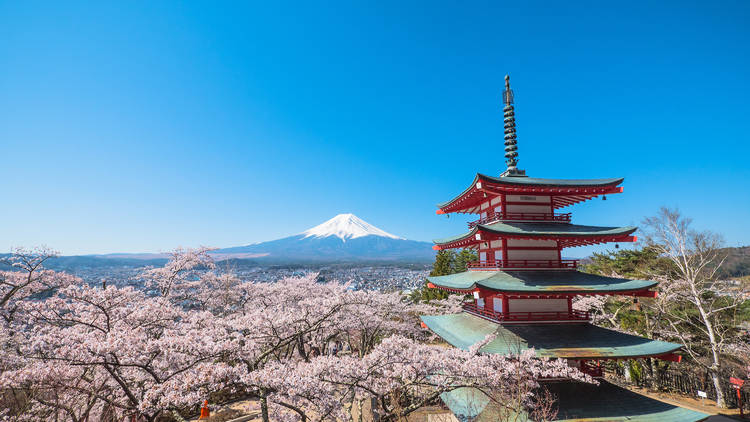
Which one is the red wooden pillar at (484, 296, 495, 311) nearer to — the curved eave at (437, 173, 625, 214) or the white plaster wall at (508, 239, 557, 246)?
the white plaster wall at (508, 239, 557, 246)

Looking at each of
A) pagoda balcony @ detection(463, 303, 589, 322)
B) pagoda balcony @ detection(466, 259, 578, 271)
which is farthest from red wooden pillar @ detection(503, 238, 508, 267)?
pagoda balcony @ detection(463, 303, 589, 322)

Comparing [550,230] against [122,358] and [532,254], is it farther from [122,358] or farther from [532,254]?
[122,358]

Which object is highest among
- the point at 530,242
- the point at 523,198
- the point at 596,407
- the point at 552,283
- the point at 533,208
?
the point at 523,198

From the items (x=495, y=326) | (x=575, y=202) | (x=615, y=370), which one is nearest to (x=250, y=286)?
(x=495, y=326)

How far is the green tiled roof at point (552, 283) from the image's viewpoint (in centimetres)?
905

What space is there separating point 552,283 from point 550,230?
1704mm

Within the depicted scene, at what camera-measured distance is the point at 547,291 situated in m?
9.02

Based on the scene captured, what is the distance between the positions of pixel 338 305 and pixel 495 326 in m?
5.20

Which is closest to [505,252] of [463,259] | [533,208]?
[533,208]

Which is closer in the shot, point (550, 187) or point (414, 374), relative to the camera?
point (414, 374)

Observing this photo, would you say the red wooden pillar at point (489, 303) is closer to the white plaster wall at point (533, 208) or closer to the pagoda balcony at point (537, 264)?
the pagoda balcony at point (537, 264)

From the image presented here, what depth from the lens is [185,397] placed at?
20.3 feet

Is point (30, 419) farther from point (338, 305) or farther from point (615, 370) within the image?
point (615, 370)

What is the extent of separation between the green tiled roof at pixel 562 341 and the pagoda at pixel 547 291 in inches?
1.1
